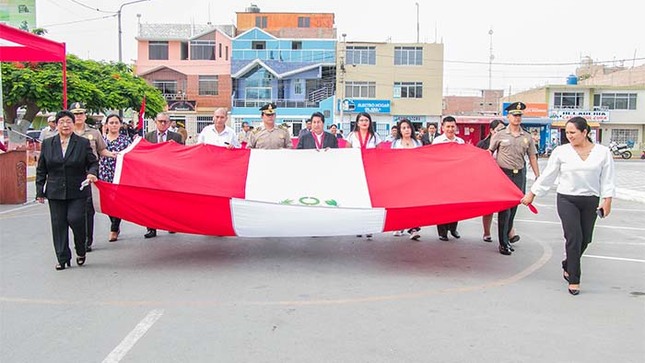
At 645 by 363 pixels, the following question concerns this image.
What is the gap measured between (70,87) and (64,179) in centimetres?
2048

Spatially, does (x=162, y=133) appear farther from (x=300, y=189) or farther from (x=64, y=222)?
(x=300, y=189)

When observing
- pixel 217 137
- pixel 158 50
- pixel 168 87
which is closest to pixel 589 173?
pixel 217 137

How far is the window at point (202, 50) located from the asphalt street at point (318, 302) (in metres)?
49.9

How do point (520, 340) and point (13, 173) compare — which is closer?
point (520, 340)

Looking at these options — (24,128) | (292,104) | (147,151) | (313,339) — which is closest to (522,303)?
(313,339)

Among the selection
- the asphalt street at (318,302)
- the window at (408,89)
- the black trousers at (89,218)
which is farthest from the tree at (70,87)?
the window at (408,89)

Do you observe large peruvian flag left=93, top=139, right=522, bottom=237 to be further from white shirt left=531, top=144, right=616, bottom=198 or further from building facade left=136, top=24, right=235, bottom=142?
building facade left=136, top=24, right=235, bottom=142

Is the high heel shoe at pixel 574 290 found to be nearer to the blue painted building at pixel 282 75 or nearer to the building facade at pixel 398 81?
the building facade at pixel 398 81

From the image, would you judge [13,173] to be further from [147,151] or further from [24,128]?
[24,128]

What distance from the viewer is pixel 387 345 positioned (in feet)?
14.8

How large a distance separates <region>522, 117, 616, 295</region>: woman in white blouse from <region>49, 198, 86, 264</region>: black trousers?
206 inches

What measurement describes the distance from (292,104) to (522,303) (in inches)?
2009

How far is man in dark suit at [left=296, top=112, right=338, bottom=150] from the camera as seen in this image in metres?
8.72

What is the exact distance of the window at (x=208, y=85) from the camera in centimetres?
5631
